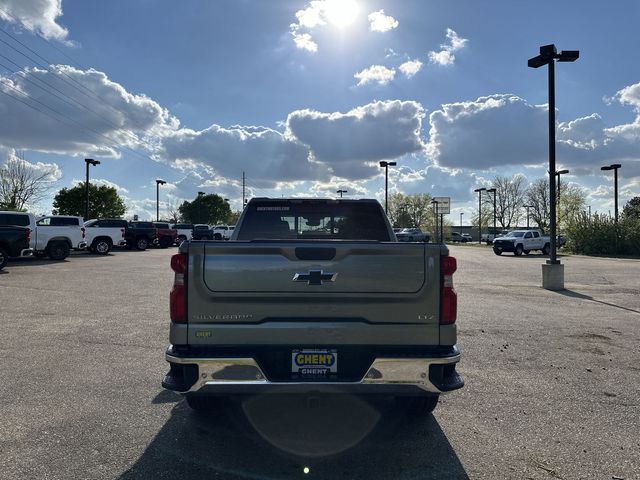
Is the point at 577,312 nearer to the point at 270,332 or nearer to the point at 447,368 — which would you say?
the point at 447,368

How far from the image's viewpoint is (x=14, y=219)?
19219 millimetres

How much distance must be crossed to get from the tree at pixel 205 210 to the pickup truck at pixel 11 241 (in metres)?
73.3

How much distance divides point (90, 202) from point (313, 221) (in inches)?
2194

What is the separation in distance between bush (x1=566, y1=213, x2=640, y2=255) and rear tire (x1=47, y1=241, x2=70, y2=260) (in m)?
32.3

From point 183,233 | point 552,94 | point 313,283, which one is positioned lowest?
point 313,283

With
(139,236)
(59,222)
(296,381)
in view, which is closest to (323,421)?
(296,381)

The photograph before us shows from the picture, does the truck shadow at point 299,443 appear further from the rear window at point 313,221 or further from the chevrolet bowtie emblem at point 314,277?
the rear window at point 313,221

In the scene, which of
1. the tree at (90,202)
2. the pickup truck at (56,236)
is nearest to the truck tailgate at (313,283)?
the pickup truck at (56,236)

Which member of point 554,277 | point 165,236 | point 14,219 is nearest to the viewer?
point 554,277

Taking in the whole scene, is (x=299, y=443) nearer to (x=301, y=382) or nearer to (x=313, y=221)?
(x=301, y=382)

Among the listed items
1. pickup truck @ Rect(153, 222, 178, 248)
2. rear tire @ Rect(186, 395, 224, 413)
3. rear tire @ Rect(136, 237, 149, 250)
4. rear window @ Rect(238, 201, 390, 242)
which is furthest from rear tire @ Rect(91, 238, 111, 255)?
rear tire @ Rect(186, 395, 224, 413)

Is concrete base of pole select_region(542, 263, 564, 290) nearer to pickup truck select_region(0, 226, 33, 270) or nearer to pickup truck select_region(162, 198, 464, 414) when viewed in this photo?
pickup truck select_region(162, 198, 464, 414)

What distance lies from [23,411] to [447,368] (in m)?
3.73

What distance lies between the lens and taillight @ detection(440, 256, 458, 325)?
11.5ft
